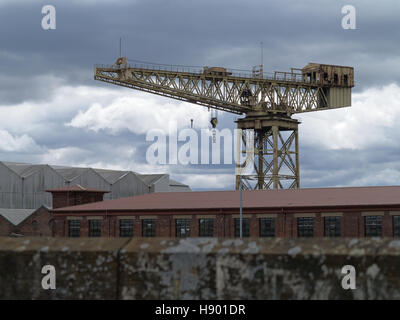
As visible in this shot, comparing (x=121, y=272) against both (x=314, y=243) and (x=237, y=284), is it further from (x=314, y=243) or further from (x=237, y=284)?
(x=314, y=243)

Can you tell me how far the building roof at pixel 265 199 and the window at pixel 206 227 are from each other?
112 cm

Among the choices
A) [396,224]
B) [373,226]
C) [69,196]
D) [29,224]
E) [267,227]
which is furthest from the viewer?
[29,224]

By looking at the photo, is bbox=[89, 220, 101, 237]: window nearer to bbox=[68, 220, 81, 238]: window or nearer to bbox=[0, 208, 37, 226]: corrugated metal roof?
bbox=[68, 220, 81, 238]: window

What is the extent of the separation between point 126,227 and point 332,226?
17382 mm

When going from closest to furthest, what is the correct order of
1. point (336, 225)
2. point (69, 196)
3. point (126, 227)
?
point (336, 225) → point (126, 227) → point (69, 196)

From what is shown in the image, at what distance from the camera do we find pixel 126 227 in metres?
54.2

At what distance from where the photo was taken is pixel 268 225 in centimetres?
4850

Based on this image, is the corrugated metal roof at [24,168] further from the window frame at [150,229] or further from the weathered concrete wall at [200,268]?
the weathered concrete wall at [200,268]

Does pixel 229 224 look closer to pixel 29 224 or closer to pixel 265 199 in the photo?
pixel 265 199

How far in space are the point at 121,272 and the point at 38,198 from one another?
273ft

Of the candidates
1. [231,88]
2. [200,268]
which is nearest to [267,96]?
[231,88]

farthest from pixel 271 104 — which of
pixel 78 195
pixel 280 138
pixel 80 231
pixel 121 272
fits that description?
pixel 121 272

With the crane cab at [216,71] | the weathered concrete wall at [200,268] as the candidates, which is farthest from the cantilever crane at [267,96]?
the weathered concrete wall at [200,268]

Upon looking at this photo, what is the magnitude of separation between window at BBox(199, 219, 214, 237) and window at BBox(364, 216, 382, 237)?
38.5ft
